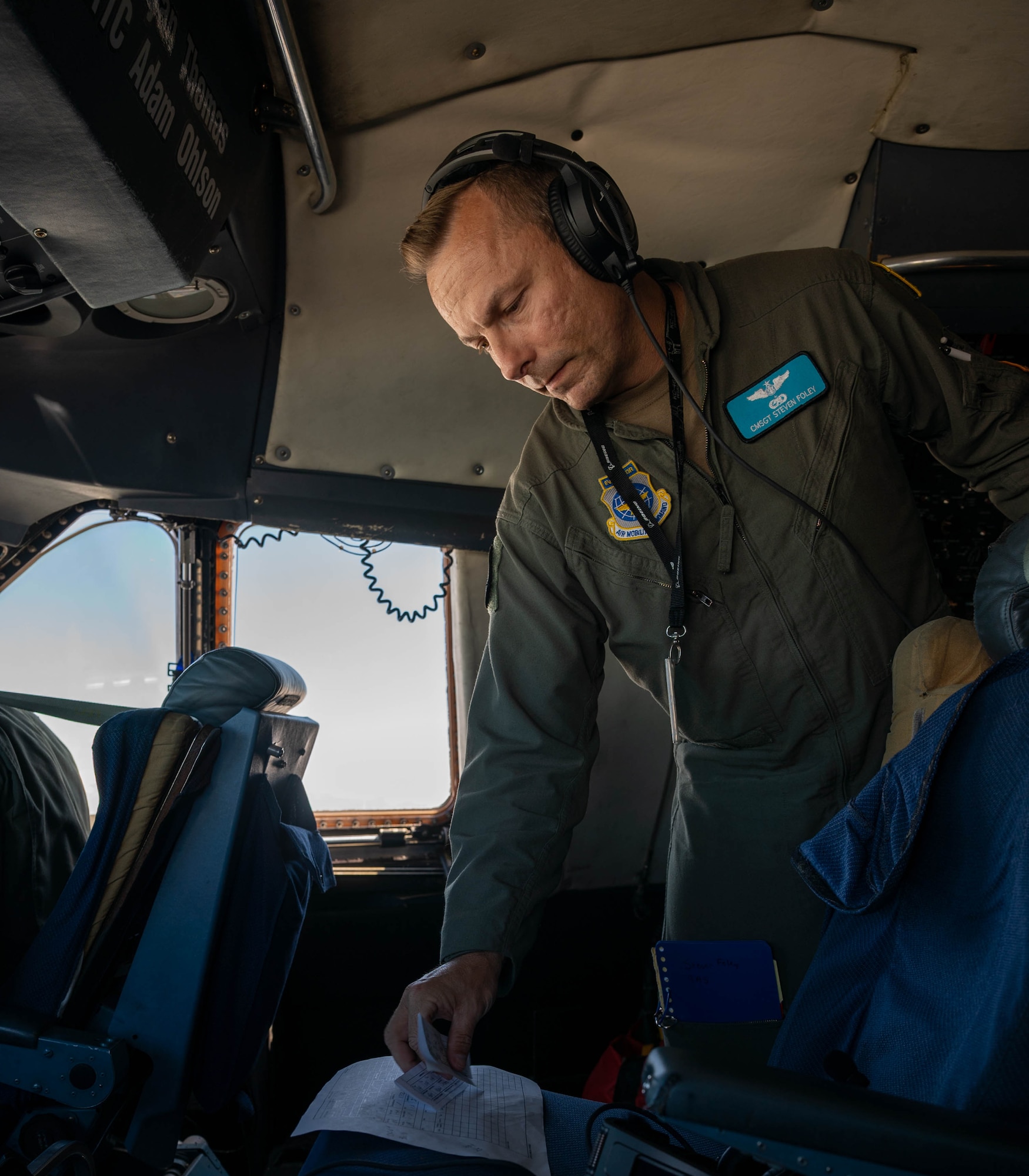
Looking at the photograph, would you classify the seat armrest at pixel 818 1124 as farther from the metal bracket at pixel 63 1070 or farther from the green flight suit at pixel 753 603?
the metal bracket at pixel 63 1070

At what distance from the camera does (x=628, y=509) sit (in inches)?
60.0

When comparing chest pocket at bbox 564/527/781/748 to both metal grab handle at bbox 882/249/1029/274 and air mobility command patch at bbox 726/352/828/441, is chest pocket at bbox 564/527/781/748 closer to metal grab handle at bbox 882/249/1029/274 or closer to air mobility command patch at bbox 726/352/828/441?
air mobility command patch at bbox 726/352/828/441

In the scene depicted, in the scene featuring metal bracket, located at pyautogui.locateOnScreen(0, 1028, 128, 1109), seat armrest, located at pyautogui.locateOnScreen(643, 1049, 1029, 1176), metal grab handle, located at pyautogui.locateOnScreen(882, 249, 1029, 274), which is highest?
metal grab handle, located at pyautogui.locateOnScreen(882, 249, 1029, 274)

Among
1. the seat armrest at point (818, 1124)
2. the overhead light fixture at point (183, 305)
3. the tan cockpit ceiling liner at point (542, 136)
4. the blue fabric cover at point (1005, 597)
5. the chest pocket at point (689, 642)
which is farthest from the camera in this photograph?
the overhead light fixture at point (183, 305)

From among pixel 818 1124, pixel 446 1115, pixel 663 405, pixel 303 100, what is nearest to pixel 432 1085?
pixel 446 1115

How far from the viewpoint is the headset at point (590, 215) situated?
1.37 meters

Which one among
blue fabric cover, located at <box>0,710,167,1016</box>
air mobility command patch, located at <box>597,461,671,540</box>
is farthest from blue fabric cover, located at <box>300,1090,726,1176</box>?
air mobility command patch, located at <box>597,461,671,540</box>

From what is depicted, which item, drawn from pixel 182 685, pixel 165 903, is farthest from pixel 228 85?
pixel 165 903

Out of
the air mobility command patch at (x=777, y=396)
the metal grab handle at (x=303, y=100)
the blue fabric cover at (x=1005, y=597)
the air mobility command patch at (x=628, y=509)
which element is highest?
the metal grab handle at (x=303, y=100)

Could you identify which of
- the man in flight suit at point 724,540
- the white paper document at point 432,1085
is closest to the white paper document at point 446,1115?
the white paper document at point 432,1085

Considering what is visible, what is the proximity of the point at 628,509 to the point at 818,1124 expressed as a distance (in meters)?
1.05

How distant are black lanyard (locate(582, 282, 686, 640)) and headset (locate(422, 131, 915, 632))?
0.07 metres

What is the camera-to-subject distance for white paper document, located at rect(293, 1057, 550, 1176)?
3.26 feet

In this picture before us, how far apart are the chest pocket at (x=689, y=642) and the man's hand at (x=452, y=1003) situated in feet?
1.77
